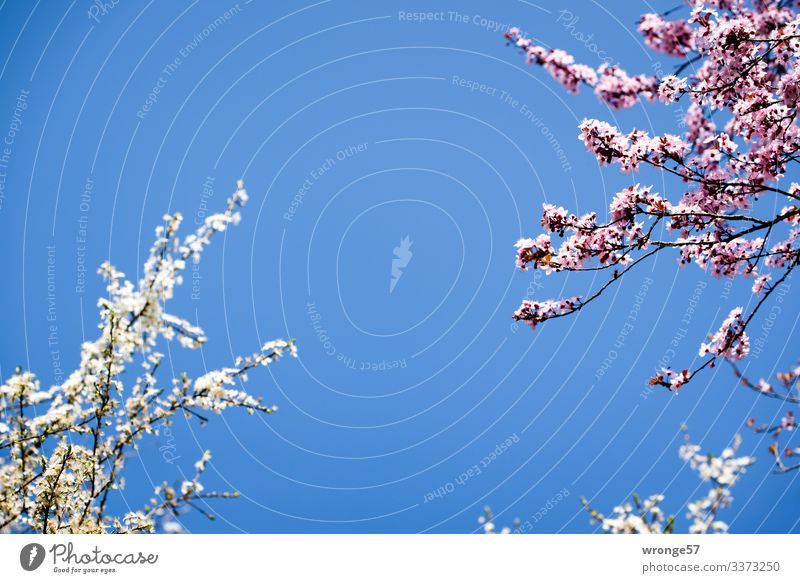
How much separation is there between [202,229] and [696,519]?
5404 mm

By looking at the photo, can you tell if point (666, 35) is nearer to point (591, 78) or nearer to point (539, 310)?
point (591, 78)

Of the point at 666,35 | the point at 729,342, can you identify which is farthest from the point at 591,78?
the point at 729,342

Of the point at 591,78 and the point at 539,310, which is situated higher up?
the point at 591,78

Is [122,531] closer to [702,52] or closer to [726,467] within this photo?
[726,467]

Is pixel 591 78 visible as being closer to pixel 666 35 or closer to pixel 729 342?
pixel 666 35

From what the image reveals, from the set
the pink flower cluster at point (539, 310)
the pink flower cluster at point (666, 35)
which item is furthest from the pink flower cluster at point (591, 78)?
the pink flower cluster at point (539, 310)

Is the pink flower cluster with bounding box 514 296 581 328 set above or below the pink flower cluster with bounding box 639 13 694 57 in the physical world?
below

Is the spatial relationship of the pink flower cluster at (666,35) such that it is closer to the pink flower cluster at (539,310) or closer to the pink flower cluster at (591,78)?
A: the pink flower cluster at (591,78)

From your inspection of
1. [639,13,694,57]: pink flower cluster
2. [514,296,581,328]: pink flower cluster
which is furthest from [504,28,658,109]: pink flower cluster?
[514,296,581,328]: pink flower cluster

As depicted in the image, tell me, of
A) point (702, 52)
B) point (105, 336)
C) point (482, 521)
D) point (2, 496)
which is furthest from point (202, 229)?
point (702, 52)

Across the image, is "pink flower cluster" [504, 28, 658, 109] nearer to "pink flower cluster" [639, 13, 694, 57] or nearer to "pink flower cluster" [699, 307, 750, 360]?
"pink flower cluster" [639, 13, 694, 57]

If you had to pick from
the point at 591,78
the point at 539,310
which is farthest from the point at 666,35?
the point at 539,310

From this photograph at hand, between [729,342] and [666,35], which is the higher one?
[666,35]
